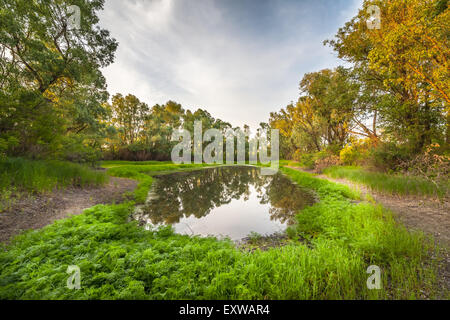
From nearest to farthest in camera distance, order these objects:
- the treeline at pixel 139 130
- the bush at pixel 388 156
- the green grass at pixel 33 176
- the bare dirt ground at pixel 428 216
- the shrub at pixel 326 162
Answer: the bare dirt ground at pixel 428 216 → the green grass at pixel 33 176 → the bush at pixel 388 156 → the shrub at pixel 326 162 → the treeline at pixel 139 130

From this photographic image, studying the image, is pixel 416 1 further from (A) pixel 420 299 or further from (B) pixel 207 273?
(B) pixel 207 273

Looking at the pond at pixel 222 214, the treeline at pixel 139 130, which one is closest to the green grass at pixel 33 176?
the pond at pixel 222 214

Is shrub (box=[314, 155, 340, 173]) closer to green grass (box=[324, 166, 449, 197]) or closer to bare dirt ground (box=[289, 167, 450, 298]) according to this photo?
green grass (box=[324, 166, 449, 197])

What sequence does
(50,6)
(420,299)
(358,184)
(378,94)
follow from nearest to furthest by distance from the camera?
(420,299) → (50,6) → (358,184) → (378,94)

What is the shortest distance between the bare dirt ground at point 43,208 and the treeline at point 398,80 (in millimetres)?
14784

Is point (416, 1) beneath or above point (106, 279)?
above

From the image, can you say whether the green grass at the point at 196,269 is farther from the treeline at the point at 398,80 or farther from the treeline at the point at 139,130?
the treeline at the point at 139,130

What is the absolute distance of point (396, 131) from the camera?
1084 cm

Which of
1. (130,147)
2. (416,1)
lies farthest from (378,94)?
(130,147)

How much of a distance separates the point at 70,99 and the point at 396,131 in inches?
873

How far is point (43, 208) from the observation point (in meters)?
5.48

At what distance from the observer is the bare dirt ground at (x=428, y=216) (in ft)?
10.7
